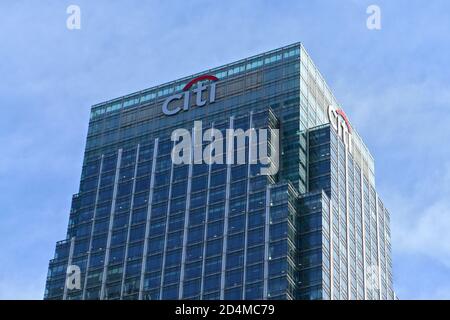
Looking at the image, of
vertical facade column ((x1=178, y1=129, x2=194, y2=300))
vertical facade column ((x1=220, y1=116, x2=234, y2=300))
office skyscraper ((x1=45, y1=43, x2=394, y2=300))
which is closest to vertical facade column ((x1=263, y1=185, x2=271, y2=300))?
office skyscraper ((x1=45, y1=43, x2=394, y2=300))

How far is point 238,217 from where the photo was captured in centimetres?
17475

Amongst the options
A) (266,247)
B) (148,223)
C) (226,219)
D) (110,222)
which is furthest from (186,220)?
(266,247)

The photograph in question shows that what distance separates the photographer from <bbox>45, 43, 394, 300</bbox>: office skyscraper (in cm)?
16888

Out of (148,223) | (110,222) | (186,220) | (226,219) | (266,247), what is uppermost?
(110,222)

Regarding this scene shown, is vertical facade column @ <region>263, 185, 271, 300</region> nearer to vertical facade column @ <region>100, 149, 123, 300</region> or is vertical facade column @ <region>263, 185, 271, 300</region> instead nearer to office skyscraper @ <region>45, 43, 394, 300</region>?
office skyscraper @ <region>45, 43, 394, 300</region>

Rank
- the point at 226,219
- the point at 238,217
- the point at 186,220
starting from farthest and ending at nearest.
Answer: the point at 186,220 → the point at 226,219 → the point at 238,217

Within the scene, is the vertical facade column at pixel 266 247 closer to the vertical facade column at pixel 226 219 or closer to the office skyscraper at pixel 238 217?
the office skyscraper at pixel 238 217

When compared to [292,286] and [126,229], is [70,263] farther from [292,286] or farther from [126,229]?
[292,286]

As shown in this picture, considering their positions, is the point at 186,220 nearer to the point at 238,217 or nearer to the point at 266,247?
the point at 238,217

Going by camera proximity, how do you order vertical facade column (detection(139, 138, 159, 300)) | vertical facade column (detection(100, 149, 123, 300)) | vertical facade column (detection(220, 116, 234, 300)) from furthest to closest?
vertical facade column (detection(100, 149, 123, 300)) → vertical facade column (detection(139, 138, 159, 300)) → vertical facade column (detection(220, 116, 234, 300))

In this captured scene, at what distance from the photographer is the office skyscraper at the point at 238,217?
16888cm
